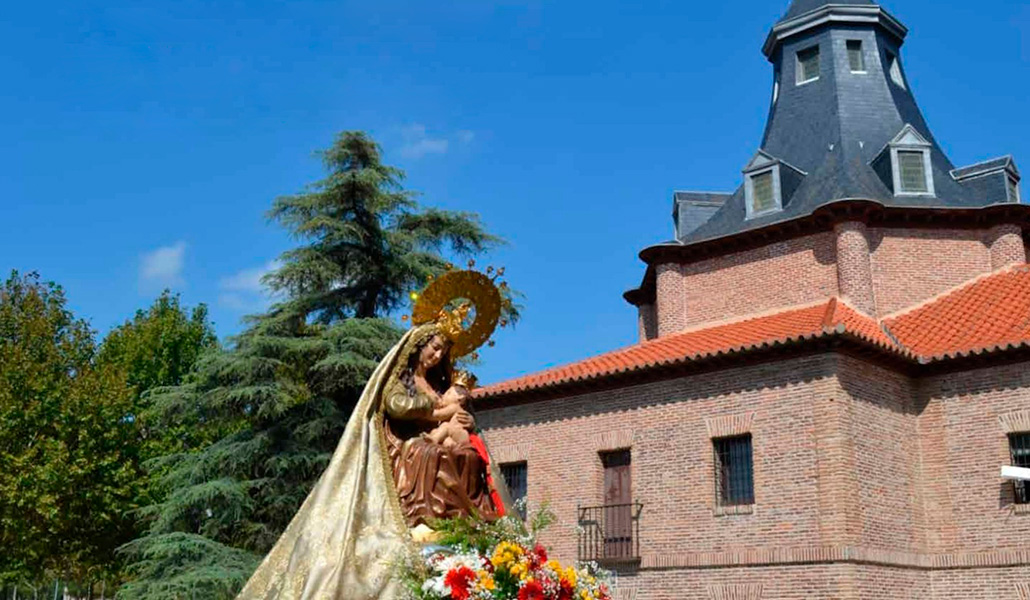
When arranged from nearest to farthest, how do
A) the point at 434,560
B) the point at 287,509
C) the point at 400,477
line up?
1. the point at 434,560
2. the point at 400,477
3. the point at 287,509

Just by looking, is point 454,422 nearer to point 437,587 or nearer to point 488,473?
point 488,473

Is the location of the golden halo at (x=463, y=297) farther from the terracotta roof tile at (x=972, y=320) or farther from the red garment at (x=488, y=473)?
the terracotta roof tile at (x=972, y=320)

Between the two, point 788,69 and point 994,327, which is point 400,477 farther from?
point 788,69

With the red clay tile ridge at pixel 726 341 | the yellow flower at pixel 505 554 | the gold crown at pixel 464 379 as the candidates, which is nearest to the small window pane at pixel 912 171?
the red clay tile ridge at pixel 726 341

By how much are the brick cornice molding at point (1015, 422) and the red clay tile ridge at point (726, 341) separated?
1.91m

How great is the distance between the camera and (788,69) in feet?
87.6

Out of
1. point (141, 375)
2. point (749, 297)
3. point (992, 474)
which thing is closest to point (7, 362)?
point (141, 375)

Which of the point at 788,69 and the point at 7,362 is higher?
the point at 788,69

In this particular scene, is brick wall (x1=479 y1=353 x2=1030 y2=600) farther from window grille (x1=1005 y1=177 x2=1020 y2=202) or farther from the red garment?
the red garment

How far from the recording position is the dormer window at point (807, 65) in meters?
26.2

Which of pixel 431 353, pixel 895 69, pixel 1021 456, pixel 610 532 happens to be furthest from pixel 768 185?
pixel 431 353

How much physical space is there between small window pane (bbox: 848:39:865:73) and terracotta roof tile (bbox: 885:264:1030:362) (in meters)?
6.92

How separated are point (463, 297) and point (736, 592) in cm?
1177

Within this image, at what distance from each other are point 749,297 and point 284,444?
34.5 feet
